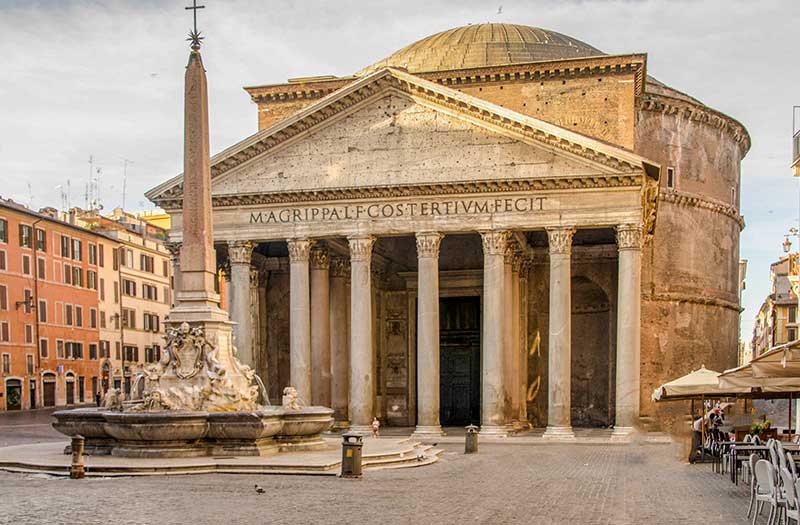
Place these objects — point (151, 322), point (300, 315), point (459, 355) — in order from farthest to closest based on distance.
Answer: point (151, 322), point (459, 355), point (300, 315)

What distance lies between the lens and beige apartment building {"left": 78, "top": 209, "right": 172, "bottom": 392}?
57.5 metres

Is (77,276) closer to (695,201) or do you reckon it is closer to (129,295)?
(129,295)

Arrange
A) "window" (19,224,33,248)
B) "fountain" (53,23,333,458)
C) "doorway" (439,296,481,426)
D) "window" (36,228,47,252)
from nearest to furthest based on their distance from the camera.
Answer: "fountain" (53,23,333,458), "doorway" (439,296,481,426), "window" (19,224,33,248), "window" (36,228,47,252)

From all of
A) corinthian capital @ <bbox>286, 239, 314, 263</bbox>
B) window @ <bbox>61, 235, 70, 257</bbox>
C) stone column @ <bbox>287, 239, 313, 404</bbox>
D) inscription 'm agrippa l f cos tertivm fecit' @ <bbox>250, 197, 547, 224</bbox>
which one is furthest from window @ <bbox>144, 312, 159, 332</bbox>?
corinthian capital @ <bbox>286, 239, 314, 263</bbox>

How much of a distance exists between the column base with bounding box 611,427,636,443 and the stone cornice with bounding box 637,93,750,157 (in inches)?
591

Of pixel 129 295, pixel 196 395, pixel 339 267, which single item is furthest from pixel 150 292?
pixel 196 395

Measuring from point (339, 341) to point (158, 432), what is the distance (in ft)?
57.0

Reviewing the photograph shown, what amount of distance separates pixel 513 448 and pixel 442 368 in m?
11.8

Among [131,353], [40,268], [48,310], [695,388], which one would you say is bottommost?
[695,388]

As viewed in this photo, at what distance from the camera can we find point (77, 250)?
53.9m

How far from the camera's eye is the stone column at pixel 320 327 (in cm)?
3241

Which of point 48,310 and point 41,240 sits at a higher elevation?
point 41,240

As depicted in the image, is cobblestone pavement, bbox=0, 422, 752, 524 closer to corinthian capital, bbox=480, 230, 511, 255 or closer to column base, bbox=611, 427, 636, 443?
column base, bbox=611, 427, 636, 443

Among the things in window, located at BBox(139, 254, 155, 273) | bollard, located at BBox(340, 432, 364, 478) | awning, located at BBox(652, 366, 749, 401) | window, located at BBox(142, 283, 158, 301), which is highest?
window, located at BBox(139, 254, 155, 273)
